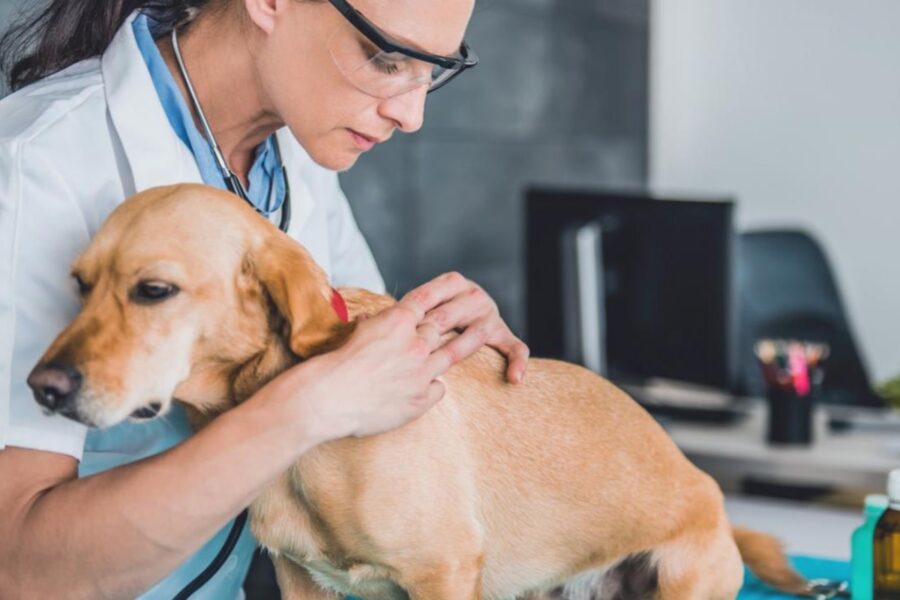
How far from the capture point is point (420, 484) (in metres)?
1.12

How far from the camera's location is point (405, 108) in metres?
1.17

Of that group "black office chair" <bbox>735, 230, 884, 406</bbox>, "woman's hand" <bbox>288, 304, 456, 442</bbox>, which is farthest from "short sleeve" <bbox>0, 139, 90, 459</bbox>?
"black office chair" <bbox>735, 230, 884, 406</bbox>

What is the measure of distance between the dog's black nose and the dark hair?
0.45 metres

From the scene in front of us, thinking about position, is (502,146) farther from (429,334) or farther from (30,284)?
(30,284)

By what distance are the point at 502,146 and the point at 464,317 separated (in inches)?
110

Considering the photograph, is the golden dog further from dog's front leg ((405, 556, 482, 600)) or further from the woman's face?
the woman's face

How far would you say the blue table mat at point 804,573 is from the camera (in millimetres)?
1482

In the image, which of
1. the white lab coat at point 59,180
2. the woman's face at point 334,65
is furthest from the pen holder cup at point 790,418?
the white lab coat at point 59,180

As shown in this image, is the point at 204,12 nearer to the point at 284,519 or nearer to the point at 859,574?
the point at 284,519

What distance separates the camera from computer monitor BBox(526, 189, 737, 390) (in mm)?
2574

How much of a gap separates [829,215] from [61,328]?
4125mm

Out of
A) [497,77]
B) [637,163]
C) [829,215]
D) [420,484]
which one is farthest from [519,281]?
[420,484]

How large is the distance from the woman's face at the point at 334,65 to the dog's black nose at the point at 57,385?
0.36m

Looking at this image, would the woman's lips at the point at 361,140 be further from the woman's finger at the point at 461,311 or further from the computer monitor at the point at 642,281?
the computer monitor at the point at 642,281
